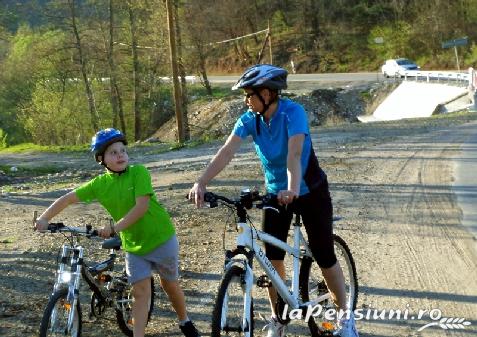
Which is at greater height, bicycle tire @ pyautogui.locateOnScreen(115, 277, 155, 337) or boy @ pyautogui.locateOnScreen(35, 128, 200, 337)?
boy @ pyautogui.locateOnScreen(35, 128, 200, 337)

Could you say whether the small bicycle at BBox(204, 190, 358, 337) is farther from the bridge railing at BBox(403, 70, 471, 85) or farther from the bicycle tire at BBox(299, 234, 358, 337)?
the bridge railing at BBox(403, 70, 471, 85)

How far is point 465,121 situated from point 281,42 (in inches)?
1811

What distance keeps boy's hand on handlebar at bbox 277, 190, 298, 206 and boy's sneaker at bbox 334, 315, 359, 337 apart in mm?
1284

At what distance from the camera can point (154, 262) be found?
511 centimetres

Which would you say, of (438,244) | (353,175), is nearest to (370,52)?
(353,175)

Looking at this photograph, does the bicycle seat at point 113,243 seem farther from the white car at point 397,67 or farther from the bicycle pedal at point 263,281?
the white car at point 397,67

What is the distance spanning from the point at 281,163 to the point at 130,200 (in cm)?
108

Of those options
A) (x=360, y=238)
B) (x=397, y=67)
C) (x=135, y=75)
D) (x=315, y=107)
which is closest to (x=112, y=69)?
(x=135, y=75)

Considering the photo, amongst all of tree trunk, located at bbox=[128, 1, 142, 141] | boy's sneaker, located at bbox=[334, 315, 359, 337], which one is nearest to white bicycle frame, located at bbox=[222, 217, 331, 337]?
boy's sneaker, located at bbox=[334, 315, 359, 337]

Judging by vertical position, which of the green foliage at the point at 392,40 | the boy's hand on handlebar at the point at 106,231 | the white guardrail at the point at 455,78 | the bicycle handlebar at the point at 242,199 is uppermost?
the green foliage at the point at 392,40

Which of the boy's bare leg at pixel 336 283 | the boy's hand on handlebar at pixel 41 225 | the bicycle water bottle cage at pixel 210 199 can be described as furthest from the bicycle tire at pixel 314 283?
the boy's hand on handlebar at pixel 41 225

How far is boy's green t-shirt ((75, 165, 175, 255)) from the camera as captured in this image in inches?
198

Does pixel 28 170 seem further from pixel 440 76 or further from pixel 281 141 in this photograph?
pixel 440 76

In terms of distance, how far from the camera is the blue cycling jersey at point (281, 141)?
4.75 m
